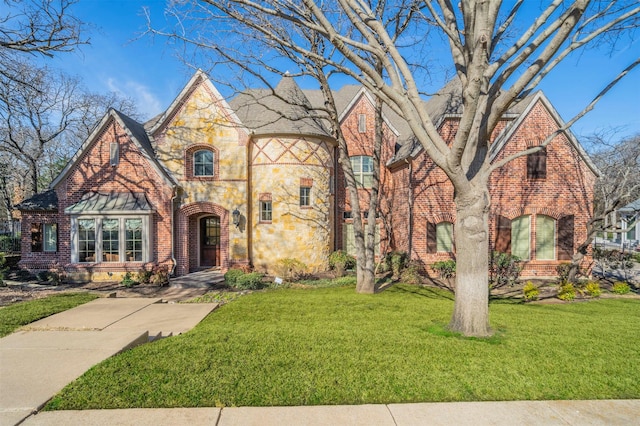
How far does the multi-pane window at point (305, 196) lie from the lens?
1467 centimetres

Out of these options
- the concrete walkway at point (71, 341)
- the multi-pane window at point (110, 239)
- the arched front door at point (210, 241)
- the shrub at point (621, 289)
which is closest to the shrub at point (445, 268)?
the shrub at point (621, 289)

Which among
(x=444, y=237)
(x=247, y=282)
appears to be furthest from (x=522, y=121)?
(x=247, y=282)

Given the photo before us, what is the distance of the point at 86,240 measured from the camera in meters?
13.4

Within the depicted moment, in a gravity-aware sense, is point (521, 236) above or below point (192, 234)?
below

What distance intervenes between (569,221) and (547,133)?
3847 mm

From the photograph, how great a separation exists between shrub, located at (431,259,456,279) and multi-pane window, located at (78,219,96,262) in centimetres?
1367

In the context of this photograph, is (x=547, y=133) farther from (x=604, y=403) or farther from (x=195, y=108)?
(x=195, y=108)

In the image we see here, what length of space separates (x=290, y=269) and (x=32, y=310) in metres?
8.07

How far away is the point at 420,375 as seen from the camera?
168 inches

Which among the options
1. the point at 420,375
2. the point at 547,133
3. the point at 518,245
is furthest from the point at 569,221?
the point at 420,375

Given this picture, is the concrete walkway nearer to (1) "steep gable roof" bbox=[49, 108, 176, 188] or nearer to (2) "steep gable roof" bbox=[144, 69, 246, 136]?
(1) "steep gable roof" bbox=[49, 108, 176, 188]

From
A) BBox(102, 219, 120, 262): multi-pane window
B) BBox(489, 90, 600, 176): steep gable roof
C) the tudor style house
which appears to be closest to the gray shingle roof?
the tudor style house

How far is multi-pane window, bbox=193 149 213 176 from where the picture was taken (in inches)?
571

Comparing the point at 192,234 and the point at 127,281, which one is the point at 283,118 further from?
the point at 127,281
